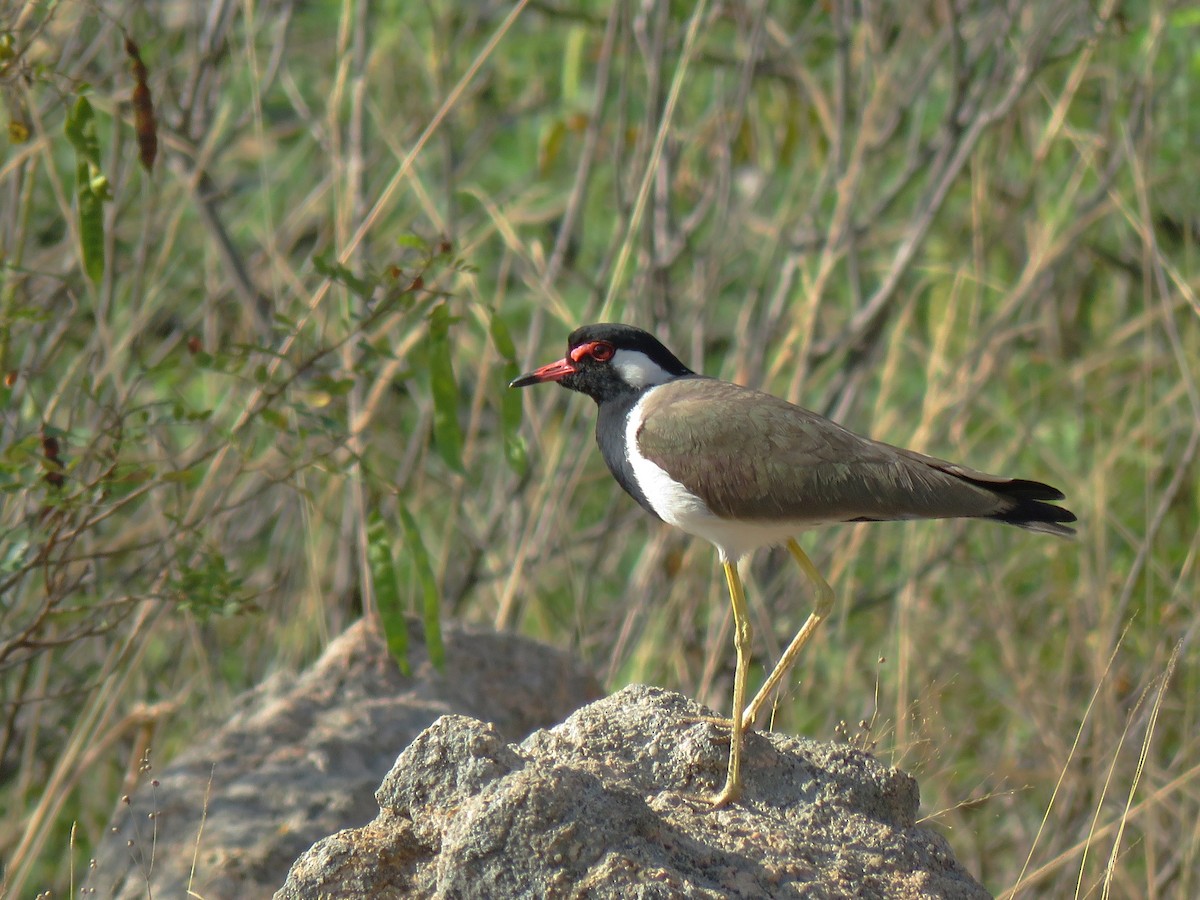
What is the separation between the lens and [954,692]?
21.0ft

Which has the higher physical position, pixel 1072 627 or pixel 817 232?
pixel 817 232

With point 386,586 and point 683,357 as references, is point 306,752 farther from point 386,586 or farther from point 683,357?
point 683,357

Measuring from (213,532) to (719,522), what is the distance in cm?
258

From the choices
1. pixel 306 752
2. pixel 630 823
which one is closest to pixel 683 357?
pixel 306 752

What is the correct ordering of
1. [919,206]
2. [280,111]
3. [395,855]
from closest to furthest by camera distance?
[395,855] < [919,206] < [280,111]

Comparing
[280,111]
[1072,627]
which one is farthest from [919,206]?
[280,111]

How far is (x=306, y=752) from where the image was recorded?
4242 mm

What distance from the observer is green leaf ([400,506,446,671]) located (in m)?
3.96

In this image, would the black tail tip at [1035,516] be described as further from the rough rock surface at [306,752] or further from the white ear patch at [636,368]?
the rough rock surface at [306,752]

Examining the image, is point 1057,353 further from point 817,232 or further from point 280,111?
point 280,111

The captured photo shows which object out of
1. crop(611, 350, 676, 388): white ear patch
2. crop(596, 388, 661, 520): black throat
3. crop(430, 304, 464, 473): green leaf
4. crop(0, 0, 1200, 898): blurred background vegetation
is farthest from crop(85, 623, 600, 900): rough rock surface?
crop(611, 350, 676, 388): white ear patch

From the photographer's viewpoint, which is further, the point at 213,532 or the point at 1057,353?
the point at 1057,353

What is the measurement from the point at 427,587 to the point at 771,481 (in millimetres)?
982

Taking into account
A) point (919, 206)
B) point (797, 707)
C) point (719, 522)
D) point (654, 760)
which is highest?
point (919, 206)
